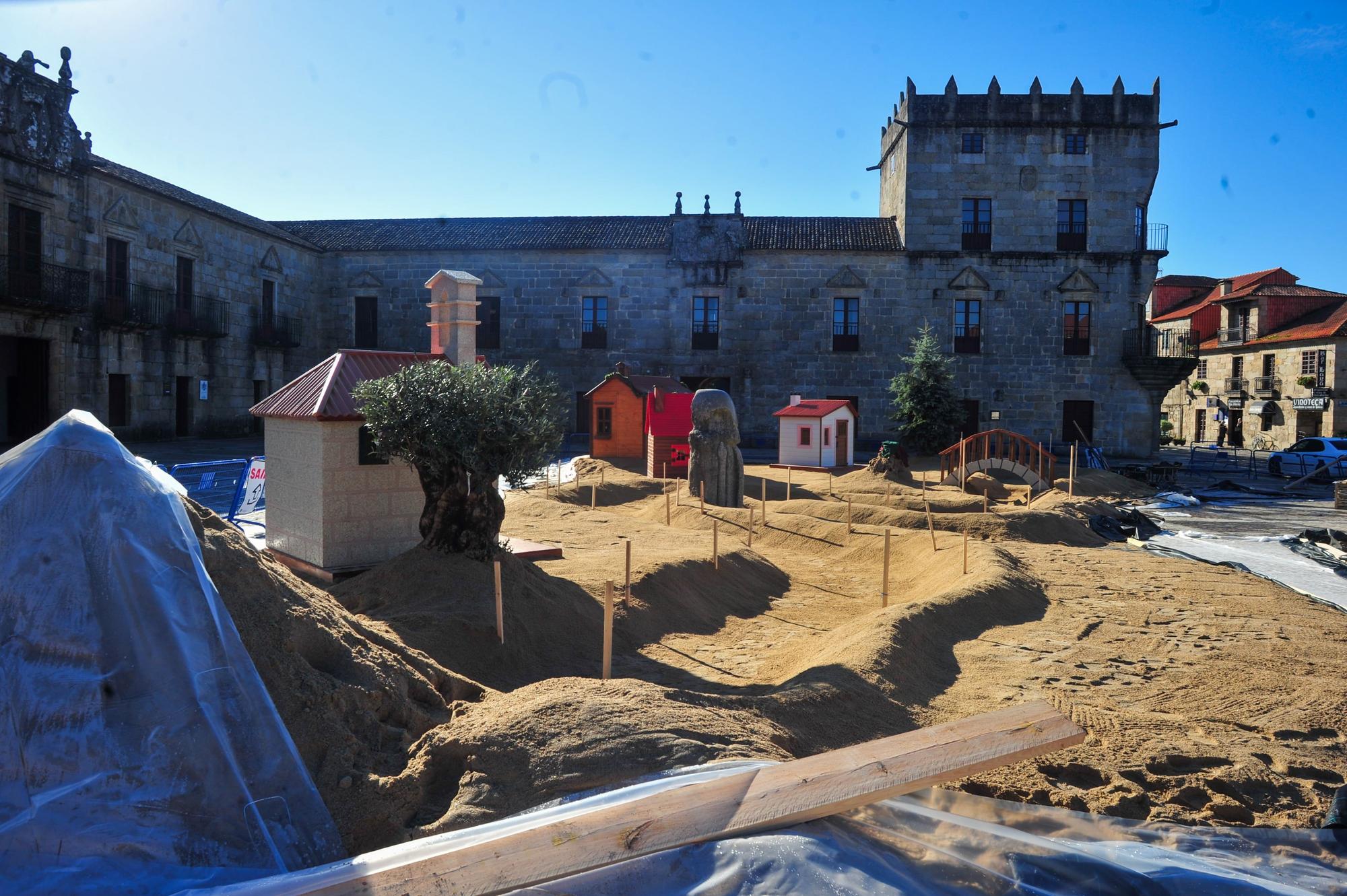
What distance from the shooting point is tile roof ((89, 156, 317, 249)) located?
76.3 feet

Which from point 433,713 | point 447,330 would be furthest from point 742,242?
point 433,713

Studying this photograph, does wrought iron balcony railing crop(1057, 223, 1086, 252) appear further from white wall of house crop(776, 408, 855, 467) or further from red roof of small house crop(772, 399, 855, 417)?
white wall of house crop(776, 408, 855, 467)

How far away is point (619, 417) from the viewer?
26062 millimetres

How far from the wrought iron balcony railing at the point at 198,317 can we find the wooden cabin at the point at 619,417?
37.3 ft

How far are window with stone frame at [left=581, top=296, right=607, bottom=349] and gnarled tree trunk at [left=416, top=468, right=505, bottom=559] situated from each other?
24150 mm

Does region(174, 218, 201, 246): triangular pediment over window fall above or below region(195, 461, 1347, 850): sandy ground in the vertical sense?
above

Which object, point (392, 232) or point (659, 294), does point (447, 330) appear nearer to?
point (659, 294)

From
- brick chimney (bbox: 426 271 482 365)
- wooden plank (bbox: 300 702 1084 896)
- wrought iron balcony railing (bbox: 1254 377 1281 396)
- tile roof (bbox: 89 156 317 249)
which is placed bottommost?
wooden plank (bbox: 300 702 1084 896)

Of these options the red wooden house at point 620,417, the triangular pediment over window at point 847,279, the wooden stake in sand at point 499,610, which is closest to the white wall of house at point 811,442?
the red wooden house at point 620,417

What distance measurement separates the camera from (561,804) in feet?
13.5

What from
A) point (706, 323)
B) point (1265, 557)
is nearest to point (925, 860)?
point (1265, 557)

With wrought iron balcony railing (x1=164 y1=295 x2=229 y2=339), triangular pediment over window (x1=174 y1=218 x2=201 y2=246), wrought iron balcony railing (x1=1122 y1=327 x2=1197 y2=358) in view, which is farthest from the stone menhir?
wrought iron balcony railing (x1=1122 y1=327 x2=1197 y2=358)

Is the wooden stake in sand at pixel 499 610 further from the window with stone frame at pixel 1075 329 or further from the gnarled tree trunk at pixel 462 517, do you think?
the window with stone frame at pixel 1075 329

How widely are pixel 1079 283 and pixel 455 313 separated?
2648cm
